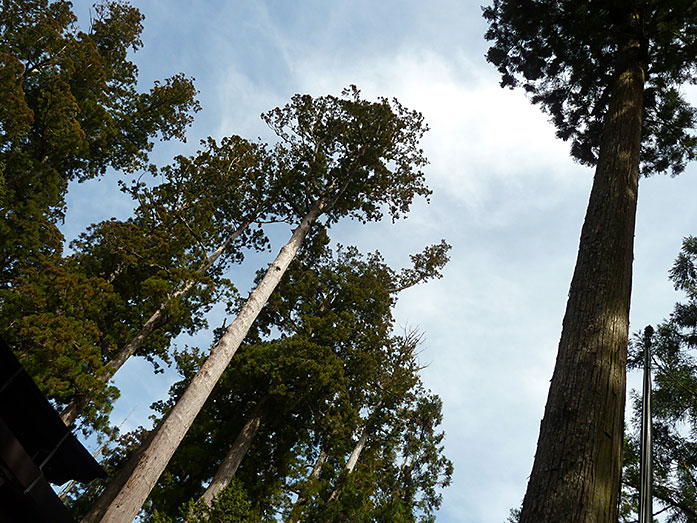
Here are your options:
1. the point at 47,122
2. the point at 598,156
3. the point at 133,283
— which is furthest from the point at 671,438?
the point at 47,122

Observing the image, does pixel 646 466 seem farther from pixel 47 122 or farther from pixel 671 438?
pixel 47 122

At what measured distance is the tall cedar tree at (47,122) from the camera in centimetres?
1024

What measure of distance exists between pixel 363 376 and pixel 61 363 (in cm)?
808

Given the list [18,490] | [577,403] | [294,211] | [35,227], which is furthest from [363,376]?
[577,403]

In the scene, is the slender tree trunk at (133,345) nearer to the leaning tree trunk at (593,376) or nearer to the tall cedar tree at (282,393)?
the tall cedar tree at (282,393)

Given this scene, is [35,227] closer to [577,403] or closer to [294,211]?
[294,211]

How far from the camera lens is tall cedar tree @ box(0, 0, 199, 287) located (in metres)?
10.2

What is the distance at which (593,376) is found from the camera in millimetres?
2510

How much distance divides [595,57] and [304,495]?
1227cm

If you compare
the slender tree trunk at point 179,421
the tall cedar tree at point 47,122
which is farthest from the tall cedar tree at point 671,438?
the tall cedar tree at point 47,122

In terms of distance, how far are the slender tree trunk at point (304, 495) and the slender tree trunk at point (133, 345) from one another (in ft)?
19.5

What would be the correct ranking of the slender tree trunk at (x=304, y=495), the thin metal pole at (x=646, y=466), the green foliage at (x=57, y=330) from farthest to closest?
1. the slender tree trunk at (x=304, y=495)
2. the green foliage at (x=57, y=330)
3. the thin metal pole at (x=646, y=466)

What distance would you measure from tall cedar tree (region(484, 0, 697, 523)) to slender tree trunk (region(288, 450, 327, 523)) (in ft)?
35.8

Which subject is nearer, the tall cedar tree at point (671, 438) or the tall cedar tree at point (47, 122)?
the tall cedar tree at point (671, 438)
